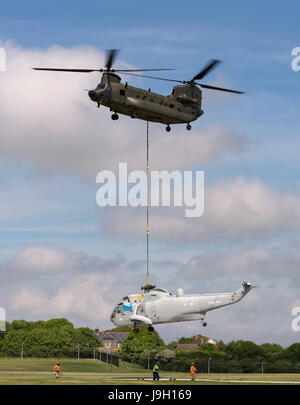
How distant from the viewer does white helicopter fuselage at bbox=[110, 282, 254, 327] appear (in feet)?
181

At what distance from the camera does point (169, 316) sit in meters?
55.9

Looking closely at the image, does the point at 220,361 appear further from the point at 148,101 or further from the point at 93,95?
the point at 93,95

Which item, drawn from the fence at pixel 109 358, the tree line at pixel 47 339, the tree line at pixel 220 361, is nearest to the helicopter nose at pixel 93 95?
the tree line at pixel 220 361

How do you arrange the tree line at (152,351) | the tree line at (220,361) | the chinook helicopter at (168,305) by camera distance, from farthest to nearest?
the tree line at (152,351) → the tree line at (220,361) → the chinook helicopter at (168,305)

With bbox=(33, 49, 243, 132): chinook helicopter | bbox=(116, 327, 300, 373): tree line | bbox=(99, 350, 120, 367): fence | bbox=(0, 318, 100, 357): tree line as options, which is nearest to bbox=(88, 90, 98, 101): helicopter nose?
bbox=(33, 49, 243, 132): chinook helicopter

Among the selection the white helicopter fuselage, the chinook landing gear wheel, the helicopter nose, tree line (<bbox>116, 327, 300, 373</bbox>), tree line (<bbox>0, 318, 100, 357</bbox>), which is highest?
the helicopter nose

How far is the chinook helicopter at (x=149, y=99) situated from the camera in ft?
186

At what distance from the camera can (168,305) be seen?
55906 millimetres

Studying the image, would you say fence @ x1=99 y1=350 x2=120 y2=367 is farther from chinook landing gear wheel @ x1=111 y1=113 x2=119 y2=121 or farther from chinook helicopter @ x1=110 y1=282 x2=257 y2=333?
chinook landing gear wheel @ x1=111 y1=113 x2=119 y2=121

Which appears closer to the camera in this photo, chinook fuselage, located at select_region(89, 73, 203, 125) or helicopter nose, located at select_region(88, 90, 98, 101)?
helicopter nose, located at select_region(88, 90, 98, 101)

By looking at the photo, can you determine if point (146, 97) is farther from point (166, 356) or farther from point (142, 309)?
point (166, 356)

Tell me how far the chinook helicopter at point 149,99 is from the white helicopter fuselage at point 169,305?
46.3 feet

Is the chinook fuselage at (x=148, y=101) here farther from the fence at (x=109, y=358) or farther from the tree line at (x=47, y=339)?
the tree line at (x=47, y=339)
